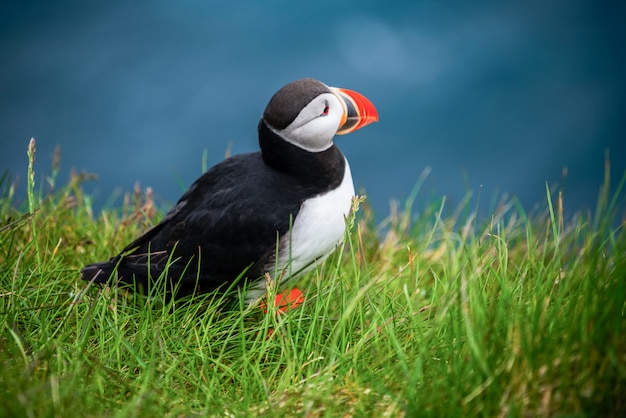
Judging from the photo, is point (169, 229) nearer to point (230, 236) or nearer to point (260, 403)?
point (230, 236)

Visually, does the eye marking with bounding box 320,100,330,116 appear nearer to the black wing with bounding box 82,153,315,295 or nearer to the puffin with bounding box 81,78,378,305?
the puffin with bounding box 81,78,378,305

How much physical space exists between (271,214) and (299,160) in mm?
283

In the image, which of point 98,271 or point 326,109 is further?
point 98,271

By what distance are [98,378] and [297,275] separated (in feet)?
3.84

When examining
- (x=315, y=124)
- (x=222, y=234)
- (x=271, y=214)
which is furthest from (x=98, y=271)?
(x=315, y=124)

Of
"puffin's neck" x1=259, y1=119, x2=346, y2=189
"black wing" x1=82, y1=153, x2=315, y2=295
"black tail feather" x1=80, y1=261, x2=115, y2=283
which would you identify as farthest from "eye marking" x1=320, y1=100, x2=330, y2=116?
"black tail feather" x1=80, y1=261, x2=115, y2=283

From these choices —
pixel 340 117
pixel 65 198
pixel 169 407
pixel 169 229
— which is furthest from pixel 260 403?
pixel 65 198

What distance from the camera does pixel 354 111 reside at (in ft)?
9.73

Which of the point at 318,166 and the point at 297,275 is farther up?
the point at 318,166

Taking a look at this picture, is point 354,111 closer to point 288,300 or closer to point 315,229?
point 315,229

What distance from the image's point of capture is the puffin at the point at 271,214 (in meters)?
2.86

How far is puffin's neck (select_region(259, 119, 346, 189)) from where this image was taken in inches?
115

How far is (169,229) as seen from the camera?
10.2ft

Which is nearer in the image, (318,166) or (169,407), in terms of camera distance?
(169,407)
